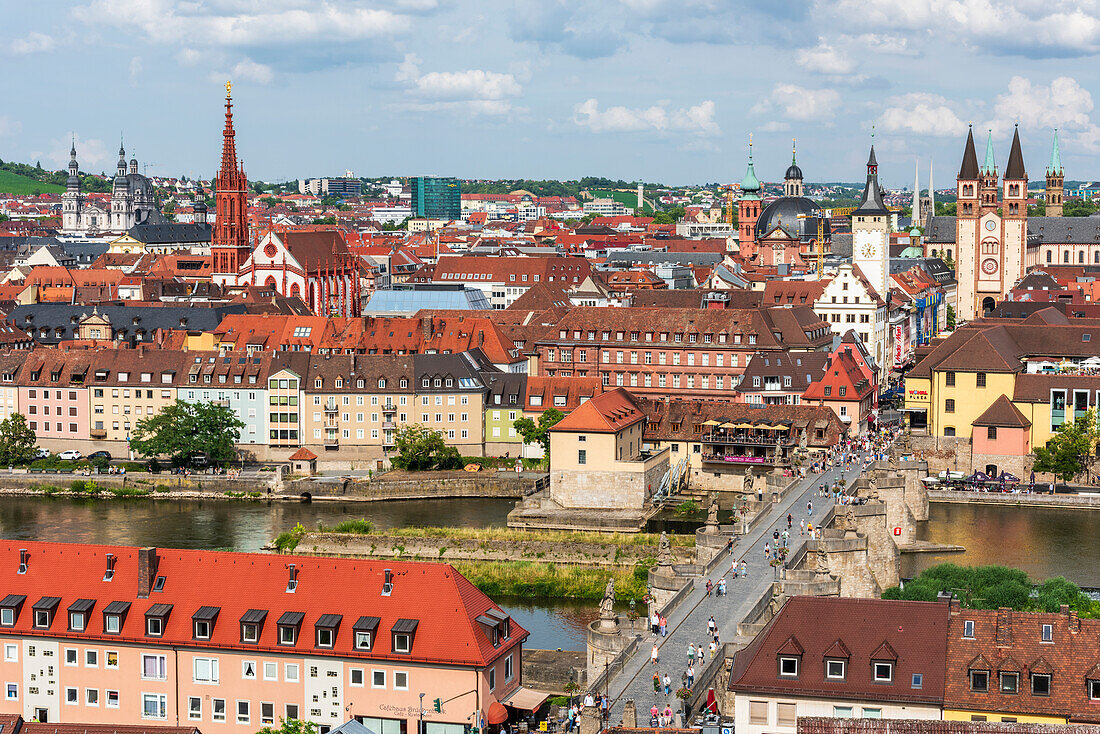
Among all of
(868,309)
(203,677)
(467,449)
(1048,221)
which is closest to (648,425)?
(467,449)

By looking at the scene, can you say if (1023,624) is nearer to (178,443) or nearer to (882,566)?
(882,566)

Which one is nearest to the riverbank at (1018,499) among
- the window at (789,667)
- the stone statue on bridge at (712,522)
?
the stone statue on bridge at (712,522)

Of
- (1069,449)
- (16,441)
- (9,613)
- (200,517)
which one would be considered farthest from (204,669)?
(16,441)

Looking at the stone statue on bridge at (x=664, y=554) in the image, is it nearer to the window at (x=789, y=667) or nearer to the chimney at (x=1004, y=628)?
the window at (x=789, y=667)

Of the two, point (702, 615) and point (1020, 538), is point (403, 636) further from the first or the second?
point (1020, 538)

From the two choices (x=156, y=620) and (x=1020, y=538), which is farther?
(x=1020, y=538)

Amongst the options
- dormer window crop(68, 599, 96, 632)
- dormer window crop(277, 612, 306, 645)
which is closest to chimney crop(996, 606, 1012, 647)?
dormer window crop(277, 612, 306, 645)

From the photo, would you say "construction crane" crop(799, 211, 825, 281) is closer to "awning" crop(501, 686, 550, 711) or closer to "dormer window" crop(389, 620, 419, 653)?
"awning" crop(501, 686, 550, 711)

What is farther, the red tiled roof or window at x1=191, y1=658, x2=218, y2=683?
window at x1=191, y1=658, x2=218, y2=683
